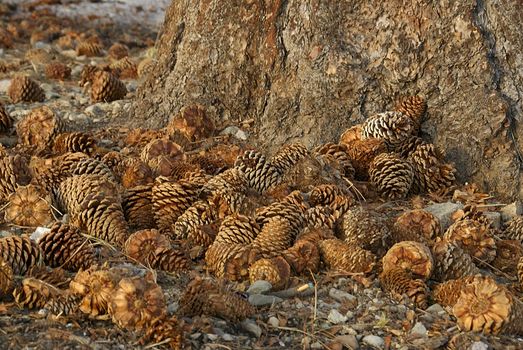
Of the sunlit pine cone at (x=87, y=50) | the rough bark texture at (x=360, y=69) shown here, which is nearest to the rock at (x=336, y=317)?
the rough bark texture at (x=360, y=69)

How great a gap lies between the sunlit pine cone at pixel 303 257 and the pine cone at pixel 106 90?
10.4ft

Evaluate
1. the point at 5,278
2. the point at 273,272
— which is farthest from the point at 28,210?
the point at 273,272

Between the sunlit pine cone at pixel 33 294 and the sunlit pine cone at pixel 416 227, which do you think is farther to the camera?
the sunlit pine cone at pixel 416 227

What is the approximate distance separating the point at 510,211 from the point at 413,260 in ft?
3.42

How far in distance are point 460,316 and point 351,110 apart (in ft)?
6.32

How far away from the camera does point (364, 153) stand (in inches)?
172

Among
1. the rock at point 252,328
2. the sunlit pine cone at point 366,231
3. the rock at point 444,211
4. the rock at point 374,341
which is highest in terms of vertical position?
the rock at point 444,211

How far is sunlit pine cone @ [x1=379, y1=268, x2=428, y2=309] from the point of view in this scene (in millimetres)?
3197

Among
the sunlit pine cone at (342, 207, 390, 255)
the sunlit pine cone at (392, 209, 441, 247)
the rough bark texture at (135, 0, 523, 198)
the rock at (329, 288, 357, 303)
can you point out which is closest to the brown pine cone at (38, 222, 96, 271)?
the rock at (329, 288, 357, 303)

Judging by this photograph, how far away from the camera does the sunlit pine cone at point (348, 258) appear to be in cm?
339

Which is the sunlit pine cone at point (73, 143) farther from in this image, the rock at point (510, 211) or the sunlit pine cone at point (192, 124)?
the rock at point (510, 211)

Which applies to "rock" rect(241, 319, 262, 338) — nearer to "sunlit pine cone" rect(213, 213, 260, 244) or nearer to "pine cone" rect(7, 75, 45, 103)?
"sunlit pine cone" rect(213, 213, 260, 244)

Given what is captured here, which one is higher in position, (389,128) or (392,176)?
(389,128)

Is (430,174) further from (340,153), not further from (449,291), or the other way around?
(449,291)
